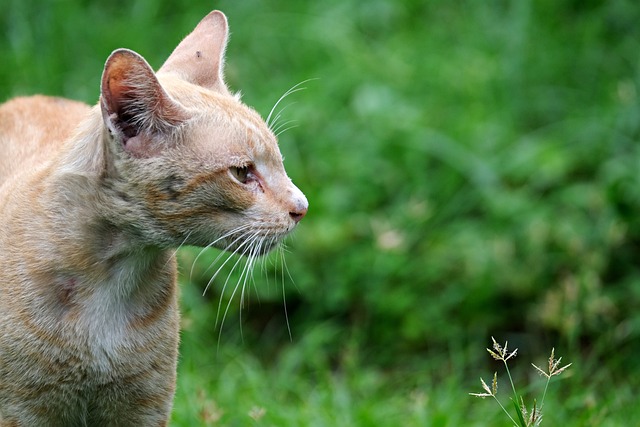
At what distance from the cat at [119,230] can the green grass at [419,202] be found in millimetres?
869

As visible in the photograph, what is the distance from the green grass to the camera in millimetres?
4605

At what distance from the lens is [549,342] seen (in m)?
5.21

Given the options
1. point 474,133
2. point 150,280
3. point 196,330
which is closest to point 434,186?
point 474,133

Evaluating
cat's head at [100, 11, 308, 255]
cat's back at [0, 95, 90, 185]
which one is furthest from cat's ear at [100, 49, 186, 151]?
cat's back at [0, 95, 90, 185]

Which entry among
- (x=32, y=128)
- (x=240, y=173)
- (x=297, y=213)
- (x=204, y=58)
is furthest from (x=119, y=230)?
(x=32, y=128)

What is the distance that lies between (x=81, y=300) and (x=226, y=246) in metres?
0.45

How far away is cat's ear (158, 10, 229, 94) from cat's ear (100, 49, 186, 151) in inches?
16.3

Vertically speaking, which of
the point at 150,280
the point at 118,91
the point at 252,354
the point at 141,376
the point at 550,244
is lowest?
the point at 252,354

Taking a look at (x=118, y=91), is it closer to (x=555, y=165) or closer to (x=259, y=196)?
(x=259, y=196)

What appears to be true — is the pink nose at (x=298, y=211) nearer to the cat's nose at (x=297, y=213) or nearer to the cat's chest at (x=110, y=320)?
the cat's nose at (x=297, y=213)

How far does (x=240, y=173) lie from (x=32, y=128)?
111 cm

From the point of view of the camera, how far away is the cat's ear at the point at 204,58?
332 cm

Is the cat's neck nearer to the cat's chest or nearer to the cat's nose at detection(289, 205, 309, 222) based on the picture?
the cat's chest

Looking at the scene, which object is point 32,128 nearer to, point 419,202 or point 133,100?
point 133,100
